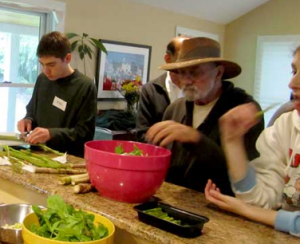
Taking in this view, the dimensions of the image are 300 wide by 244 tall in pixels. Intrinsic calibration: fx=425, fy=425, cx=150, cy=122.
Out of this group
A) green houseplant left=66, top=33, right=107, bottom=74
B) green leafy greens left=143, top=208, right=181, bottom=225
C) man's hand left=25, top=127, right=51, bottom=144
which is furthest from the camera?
green houseplant left=66, top=33, right=107, bottom=74

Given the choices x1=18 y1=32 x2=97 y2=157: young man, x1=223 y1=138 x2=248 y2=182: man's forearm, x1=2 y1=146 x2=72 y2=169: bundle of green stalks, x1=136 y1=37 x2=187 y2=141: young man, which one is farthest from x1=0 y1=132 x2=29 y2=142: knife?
x1=223 y1=138 x2=248 y2=182: man's forearm

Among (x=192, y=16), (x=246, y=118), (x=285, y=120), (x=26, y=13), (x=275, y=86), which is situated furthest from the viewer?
(x=275, y=86)

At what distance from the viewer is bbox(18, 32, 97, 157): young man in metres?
2.32

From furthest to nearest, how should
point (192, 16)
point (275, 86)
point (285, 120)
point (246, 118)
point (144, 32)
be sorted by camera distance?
point (275, 86)
point (192, 16)
point (144, 32)
point (285, 120)
point (246, 118)

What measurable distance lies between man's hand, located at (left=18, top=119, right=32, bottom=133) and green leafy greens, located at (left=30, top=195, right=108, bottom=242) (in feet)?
4.30

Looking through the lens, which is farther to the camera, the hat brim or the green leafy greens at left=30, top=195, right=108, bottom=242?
the hat brim

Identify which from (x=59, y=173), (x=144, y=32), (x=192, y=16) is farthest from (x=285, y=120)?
(x=192, y=16)

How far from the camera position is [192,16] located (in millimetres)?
5137

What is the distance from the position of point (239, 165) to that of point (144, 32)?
347cm

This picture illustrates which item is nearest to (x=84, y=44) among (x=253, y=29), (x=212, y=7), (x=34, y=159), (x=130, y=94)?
(x=130, y=94)

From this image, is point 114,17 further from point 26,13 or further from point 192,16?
point 192,16

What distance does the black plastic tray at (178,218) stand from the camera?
1.11 m

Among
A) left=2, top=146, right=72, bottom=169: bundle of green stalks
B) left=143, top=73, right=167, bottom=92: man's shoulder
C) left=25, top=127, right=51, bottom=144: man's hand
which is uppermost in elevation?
left=143, top=73, right=167, bottom=92: man's shoulder

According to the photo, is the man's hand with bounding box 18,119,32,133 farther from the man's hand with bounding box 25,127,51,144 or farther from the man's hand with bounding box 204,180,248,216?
the man's hand with bounding box 204,180,248,216
